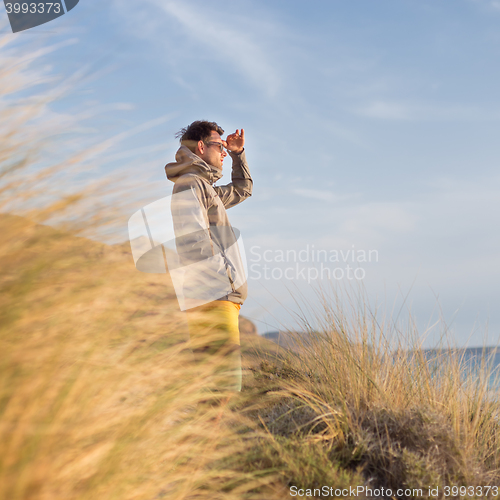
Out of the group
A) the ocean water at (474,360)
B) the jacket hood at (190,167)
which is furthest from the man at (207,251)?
the ocean water at (474,360)

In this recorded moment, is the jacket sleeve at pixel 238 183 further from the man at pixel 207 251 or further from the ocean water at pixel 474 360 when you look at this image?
the ocean water at pixel 474 360

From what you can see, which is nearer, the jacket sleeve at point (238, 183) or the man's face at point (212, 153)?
the man's face at point (212, 153)

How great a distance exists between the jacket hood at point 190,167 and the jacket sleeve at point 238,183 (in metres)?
0.60

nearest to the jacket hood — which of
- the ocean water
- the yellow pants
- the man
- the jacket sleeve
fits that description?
→ the man

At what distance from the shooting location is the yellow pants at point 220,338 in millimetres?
2154

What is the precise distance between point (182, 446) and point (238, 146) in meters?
2.87

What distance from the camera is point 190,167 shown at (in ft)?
10.3

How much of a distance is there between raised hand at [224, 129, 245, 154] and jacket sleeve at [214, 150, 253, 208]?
0.05m

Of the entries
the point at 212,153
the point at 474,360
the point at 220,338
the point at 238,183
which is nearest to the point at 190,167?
the point at 212,153

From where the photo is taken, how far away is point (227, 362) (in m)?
2.28

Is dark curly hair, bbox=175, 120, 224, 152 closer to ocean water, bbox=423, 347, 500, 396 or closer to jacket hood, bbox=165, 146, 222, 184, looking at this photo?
jacket hood, bbox=165, 146, 222, 184

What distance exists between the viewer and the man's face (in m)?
3.34

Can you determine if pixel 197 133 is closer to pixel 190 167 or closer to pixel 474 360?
pixel 190 167

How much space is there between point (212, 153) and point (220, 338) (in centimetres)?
165
